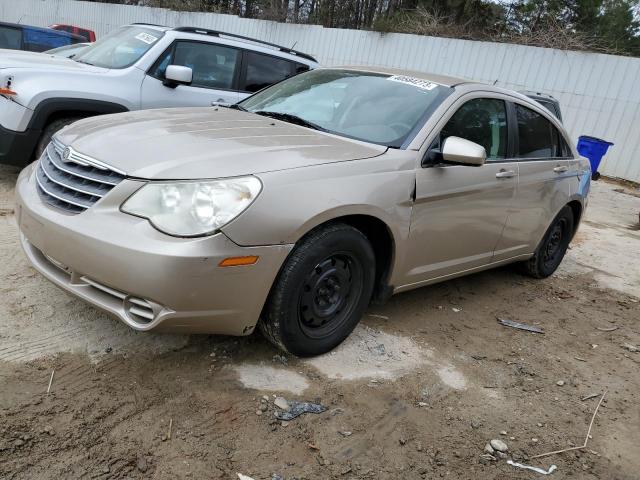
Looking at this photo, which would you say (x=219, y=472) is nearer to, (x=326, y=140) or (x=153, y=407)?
(x=153, y=407)

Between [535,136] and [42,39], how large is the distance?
8858 mm

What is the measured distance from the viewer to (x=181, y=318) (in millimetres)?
2561

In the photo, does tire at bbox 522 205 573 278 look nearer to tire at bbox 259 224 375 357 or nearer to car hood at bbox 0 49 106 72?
tire at bbox 259 224 375 357

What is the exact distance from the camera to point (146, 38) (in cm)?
619

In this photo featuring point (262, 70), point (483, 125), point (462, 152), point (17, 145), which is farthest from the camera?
point (262, 70)

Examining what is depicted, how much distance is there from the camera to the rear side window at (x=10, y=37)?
9258 mm

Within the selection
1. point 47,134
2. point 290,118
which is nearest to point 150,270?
point 290,118

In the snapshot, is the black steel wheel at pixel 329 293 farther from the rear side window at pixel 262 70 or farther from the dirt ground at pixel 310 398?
the rear side window at pixel 262 70

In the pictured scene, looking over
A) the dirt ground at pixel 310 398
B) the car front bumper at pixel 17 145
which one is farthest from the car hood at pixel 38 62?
the dirt ground at pixel 310 398

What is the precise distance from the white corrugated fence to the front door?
9638 mm

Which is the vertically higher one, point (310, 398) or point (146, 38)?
point (146, 38)

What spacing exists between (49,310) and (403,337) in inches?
87.1

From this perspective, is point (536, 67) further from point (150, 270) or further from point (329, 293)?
point (150, 270)

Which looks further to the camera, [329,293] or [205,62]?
[205,62]
